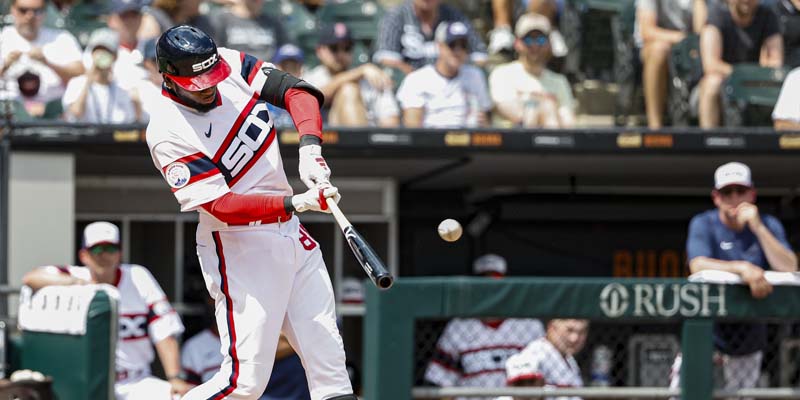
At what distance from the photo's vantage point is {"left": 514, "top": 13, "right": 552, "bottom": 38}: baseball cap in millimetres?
8359

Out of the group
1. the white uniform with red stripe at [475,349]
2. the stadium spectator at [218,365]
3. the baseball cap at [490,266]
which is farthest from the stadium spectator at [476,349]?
the baseball cap at [490,266]

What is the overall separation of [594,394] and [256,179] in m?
1.97

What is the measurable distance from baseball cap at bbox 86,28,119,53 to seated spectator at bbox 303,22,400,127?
112 cm

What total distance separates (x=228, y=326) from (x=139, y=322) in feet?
7.71

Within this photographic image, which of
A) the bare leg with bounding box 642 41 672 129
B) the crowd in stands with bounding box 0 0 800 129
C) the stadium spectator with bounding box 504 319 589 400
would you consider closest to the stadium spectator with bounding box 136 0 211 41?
the crowd in stands with bounding box 0 0 800 129

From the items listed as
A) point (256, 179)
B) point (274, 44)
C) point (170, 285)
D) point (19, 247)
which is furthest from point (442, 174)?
point (256, 179)

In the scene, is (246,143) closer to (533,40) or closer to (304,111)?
(304,111)

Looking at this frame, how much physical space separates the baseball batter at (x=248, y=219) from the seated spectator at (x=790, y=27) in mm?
5133

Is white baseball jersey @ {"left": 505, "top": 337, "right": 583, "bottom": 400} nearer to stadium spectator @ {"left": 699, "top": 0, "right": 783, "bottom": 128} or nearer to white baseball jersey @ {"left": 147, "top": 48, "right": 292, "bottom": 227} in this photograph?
white baseball jersey @ {"left": 147, "top": 48, "right": 292, "bottom": 227}

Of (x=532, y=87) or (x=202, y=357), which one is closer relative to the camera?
(x=202, y=357)

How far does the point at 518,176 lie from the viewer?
29.2 ft

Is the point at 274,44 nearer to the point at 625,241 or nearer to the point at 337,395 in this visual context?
the point at 625,241

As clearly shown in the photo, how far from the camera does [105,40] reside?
7668 millimetres

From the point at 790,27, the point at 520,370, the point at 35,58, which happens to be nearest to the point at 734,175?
the point at 520,370
